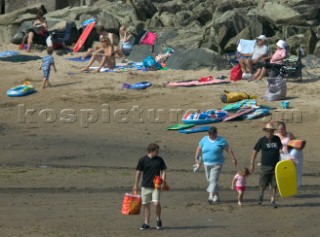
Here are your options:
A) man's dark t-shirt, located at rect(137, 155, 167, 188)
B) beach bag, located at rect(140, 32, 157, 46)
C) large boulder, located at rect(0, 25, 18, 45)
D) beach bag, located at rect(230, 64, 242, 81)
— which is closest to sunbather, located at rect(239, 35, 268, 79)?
beach bag, located at rect(230, 64, 242, 81)

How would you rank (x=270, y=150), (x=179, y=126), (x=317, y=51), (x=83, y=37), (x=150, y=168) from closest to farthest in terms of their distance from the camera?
1. (x=150, y=168)
2. (x=270, y=150)
3. (x=179, y=126)
4. (x=317, y=51)
5. (x=83, y=37)

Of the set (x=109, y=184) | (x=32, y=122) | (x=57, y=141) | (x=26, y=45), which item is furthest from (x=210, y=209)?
(x=26, y=45)

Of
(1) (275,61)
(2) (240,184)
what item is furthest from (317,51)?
(2) (240,184)

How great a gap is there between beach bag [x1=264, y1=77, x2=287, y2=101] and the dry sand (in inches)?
8.9

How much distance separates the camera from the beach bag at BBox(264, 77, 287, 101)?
21.2 m

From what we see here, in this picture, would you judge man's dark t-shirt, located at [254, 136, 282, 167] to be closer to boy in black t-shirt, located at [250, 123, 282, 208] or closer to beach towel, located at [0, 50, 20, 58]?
boy in black t-shirt, located at [250, 123, 282, 208]

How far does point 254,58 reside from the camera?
912 inches

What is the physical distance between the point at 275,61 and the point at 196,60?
8.11 feet

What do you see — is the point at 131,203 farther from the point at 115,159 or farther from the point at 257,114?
the point at 257,114

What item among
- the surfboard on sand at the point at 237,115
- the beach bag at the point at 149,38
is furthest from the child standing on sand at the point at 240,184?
the beach bag at the point at 149,38

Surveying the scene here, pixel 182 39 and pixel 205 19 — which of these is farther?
pixel 205 19

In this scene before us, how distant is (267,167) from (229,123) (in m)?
5.42

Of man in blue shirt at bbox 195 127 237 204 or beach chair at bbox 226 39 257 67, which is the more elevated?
beach chair at bbox 226 39 257 67

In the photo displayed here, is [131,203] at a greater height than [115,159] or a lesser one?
lesser
